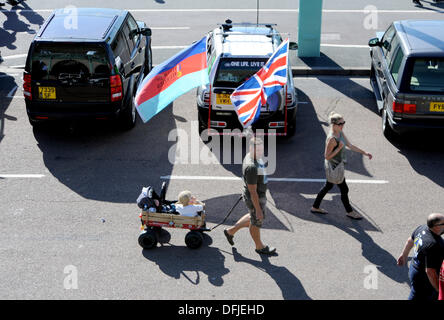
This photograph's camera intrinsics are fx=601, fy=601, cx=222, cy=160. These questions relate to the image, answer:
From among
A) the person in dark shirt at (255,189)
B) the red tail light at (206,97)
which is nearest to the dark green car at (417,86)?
the red tail light at (206,97)

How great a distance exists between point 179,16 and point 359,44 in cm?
570

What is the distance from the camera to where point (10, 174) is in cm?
966

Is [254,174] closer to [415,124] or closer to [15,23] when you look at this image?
[415,124]

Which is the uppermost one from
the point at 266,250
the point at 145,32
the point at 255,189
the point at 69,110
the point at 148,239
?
the point at 145,32

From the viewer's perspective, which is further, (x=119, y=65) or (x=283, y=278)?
(x=119, y=65)

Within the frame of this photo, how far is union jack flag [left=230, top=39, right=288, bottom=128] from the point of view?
8.77m

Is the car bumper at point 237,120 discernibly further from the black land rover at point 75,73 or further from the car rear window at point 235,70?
the black land rover at point 75,73

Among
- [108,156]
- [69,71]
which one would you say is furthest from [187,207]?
[69,71]

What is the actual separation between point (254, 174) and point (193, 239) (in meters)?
1.21

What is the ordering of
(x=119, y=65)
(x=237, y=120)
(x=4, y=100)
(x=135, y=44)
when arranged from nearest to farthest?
1. (x=237, y=120)
2. (x=119, y=65)
3. (x=135, y=44)
4. (x=4, y=100)

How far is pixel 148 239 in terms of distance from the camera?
298 inches

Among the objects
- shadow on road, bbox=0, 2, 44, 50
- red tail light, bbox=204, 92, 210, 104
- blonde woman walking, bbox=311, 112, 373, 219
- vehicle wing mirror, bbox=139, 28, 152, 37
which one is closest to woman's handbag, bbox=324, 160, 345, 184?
blonde woman walking, bbox=311, 112, 373, 219

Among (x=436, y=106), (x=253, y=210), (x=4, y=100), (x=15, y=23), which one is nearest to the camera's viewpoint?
(x=253, y=210)

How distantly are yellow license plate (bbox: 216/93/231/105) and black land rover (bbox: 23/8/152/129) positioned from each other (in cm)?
176
